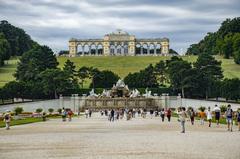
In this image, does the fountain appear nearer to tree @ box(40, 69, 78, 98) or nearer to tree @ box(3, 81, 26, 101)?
tree @ box(40, 69, 78, 98)

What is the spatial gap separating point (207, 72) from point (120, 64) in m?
39.3

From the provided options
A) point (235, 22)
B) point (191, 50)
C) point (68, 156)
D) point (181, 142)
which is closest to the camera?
point (68, 156)

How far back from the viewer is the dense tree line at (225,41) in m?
109

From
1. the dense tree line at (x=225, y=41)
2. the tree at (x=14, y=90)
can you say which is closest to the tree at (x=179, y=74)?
the dense tree line at (x=225, y=41)

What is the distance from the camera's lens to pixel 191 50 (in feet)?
540

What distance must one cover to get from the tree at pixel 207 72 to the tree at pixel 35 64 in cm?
2554

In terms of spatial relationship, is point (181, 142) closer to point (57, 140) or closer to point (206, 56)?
point (57, 140)

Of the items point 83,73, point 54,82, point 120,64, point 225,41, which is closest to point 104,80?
point 83,73

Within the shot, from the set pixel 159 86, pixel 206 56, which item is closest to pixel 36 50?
pixel 159 86

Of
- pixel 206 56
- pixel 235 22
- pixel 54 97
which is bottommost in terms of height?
pixel 54 97

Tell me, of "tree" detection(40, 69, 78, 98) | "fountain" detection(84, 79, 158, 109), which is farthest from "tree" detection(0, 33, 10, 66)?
"fountain" detection(84, 79, 158, 109)

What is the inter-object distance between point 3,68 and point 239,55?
153 feet

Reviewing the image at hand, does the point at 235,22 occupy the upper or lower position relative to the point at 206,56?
upper

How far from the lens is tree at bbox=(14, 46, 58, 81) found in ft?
310
